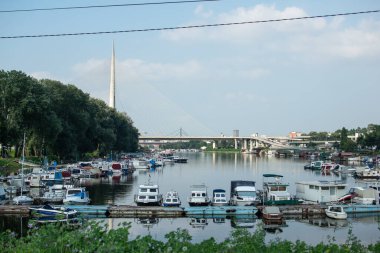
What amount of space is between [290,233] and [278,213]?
3.80 metres

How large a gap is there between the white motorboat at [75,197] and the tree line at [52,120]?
99.7 ft

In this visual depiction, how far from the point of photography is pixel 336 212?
36781mm

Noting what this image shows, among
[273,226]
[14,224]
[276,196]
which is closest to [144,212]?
[14,224]

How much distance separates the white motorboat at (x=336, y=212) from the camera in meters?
36.6

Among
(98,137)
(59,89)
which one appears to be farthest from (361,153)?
(59,89)

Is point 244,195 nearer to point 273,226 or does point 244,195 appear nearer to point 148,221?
point 273,226

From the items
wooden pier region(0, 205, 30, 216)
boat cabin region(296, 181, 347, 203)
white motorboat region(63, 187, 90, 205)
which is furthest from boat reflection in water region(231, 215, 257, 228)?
wooden pier region(0, 205, 30, 216)

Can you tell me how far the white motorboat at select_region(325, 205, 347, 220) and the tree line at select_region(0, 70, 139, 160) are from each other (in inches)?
1878

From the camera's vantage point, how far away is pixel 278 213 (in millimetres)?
35406

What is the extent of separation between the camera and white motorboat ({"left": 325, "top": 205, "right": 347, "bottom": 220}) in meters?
36.6

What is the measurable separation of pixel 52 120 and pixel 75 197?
35.0 m

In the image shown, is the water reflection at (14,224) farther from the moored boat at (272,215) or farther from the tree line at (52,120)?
the tree line at (52,120)

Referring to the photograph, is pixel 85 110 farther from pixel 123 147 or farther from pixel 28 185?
pixel 28 185

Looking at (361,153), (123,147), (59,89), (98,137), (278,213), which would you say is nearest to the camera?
(278,213)
